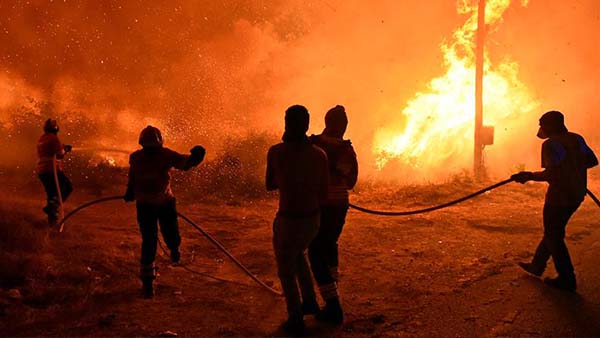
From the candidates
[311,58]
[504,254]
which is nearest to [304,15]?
[311,58]

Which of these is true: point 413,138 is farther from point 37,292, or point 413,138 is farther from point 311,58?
point 37,292

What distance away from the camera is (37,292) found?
190 inches

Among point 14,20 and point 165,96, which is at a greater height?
point 14,20

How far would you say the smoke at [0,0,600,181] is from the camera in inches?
623

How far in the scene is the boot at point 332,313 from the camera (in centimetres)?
438

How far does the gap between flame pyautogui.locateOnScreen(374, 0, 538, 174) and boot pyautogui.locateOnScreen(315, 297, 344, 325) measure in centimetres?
1306

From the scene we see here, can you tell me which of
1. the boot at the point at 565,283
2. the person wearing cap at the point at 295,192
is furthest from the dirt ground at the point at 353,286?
the person wearing cap at the point at 295,192

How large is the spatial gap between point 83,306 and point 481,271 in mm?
4512

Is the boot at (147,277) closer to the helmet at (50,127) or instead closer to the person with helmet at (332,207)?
the person with helmet at (332,207)

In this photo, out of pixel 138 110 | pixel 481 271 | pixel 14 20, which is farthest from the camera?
pixel 138 110

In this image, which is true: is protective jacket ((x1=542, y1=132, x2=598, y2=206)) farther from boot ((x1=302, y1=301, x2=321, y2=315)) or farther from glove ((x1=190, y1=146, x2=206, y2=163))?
glove ((x1=190, y1=146, x2=206, y2=163))

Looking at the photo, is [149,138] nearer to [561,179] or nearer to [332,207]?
[332,207]

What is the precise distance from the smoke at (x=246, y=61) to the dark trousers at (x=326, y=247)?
1106 cm

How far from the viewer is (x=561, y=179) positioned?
5.14 m
